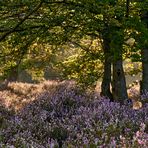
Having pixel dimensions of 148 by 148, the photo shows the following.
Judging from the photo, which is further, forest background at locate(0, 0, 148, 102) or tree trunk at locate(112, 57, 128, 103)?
tree trunk at locate(112, 57, 128, 103)

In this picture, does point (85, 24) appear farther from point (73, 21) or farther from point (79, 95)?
point (79, 95)

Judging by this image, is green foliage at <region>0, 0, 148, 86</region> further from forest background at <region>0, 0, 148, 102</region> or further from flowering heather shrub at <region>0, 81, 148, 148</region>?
flowering heather shrub at <region>0, 81, 148, 148</region>

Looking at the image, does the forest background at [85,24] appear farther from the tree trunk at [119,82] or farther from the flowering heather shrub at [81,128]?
the flowering heather shrub at [81,128]

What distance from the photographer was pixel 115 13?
29.3 ft

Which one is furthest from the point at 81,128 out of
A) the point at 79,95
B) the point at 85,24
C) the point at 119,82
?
the point at 119,82

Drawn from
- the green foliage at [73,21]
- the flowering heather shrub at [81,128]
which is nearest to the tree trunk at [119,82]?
the green foliage at [73,21]

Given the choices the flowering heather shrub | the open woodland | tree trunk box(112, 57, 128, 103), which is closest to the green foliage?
the open woodland

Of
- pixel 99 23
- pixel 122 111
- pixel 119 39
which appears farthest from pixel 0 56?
pixel 122 111

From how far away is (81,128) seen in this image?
19.9 feet

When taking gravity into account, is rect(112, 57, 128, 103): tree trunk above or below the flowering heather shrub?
below

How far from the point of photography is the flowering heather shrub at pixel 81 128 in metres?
4.94

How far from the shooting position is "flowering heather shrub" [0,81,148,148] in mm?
4941

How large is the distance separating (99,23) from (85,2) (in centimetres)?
81

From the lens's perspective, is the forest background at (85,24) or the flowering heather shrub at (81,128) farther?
the forest background at (85,24)
